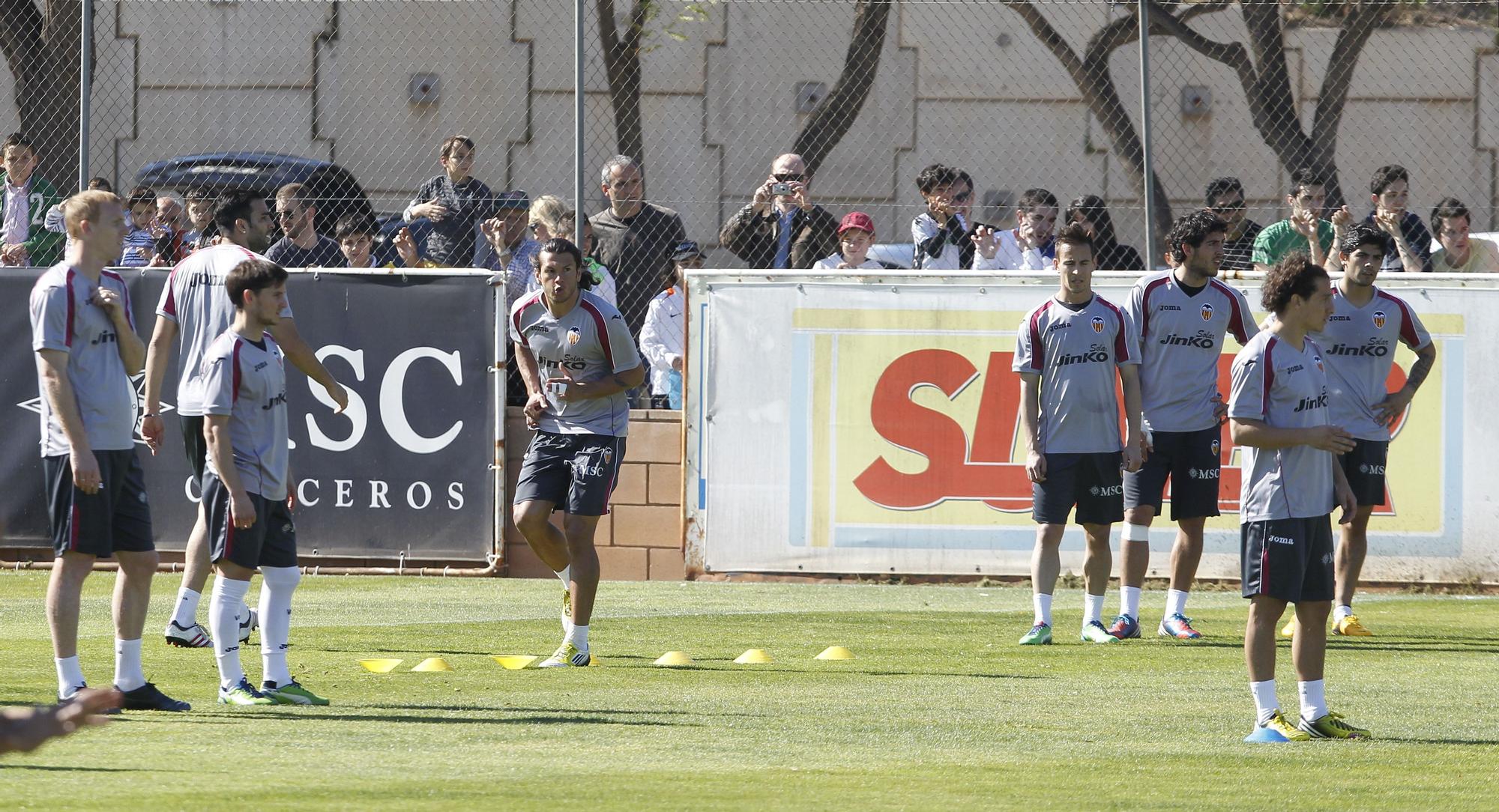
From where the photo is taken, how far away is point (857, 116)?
A: 15.7m

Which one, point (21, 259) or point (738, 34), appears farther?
point (738, 34)

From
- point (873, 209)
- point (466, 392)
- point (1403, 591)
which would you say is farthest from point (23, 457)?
point (1403, 591)

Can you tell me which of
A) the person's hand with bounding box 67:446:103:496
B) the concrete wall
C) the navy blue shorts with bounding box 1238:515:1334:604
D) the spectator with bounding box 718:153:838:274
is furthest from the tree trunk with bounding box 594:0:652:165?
the navy blue shorts with bounding box 1238:515:1334:604

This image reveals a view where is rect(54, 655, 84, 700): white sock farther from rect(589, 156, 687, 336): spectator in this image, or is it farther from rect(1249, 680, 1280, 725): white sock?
rect(589, 156, 687, 336): spectator

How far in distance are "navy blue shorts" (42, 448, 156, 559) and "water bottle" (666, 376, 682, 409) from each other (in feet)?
20.9

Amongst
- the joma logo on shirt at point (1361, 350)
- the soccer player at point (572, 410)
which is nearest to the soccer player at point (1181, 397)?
the joma logo on shirt at point (1361, 350)

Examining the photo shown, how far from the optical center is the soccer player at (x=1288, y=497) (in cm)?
691

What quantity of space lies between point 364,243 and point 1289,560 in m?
8.35

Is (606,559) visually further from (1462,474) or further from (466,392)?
(1462,474)

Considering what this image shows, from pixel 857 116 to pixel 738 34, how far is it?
88.5 inches

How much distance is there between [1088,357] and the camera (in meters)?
10.1

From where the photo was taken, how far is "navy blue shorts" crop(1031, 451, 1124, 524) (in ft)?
33.2

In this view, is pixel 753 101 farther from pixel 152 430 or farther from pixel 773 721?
pixel 773 721

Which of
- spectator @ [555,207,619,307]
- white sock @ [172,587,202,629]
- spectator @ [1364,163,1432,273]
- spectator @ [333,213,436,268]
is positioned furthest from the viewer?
spectator @ [333,213,436,268]
